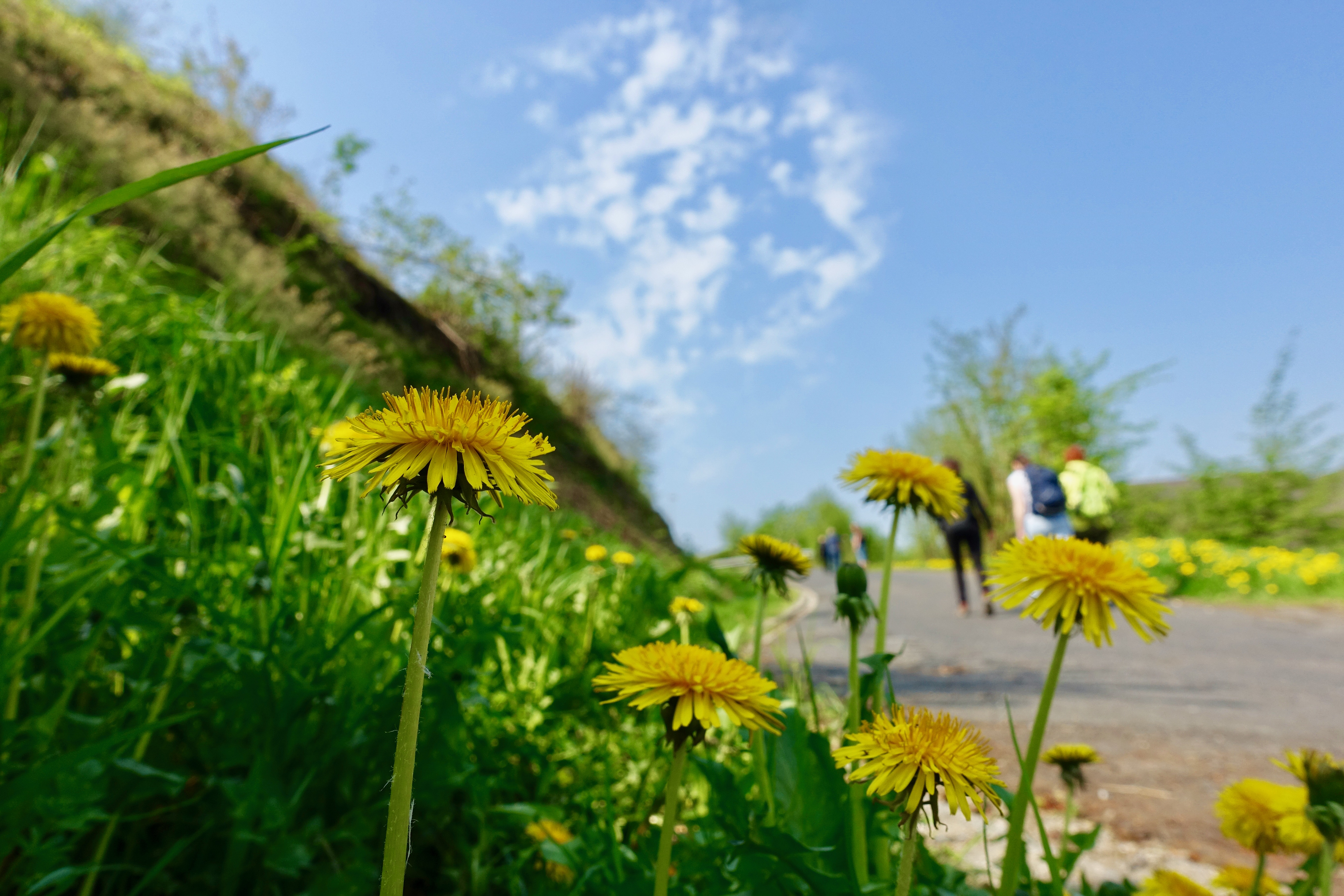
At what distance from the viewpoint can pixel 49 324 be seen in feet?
4.58

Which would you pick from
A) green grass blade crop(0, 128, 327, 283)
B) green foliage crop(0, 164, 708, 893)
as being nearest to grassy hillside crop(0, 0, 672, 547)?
green foliage crop(0, 164, 708, 893)

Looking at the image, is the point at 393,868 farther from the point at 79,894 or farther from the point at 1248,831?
the point at 1248,831

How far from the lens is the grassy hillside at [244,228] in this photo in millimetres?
4656

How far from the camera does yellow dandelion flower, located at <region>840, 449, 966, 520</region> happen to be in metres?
1.08

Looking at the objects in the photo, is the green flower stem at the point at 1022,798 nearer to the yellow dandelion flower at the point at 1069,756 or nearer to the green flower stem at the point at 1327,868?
the green flower stem at the point at 1327,868

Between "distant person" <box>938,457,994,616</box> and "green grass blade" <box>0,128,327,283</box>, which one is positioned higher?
"distant person" <box>938,457,994,616</box>

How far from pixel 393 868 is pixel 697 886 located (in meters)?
0.92

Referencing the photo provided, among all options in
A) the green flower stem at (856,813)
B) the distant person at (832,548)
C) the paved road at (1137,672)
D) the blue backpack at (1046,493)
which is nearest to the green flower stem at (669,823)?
the green flower stem at (856,813)

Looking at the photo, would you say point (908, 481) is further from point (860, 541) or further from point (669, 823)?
point (860, 541)

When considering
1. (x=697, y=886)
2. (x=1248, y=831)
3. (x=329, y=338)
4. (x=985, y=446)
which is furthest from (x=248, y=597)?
(x=985, y=446)

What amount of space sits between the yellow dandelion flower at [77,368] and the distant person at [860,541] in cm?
1027

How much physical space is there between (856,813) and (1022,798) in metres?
0.20

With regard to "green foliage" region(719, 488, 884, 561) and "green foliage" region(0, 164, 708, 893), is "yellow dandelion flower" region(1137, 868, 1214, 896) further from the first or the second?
"green foliage" region(719, 488, 884, 561)

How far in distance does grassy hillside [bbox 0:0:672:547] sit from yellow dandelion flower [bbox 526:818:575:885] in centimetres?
315
